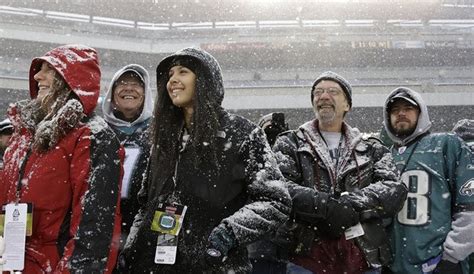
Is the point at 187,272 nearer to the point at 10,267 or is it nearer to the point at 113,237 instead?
the point at 113,237

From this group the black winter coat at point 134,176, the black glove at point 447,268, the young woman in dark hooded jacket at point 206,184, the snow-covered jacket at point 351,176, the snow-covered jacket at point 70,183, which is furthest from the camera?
the black glove at point 447,268

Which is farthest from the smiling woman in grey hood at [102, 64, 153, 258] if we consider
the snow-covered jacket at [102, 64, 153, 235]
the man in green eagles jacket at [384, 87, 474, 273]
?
the man in green eagles jacket at [384, 87, 474, 273]

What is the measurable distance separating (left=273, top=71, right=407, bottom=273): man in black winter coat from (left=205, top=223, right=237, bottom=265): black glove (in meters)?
0.68

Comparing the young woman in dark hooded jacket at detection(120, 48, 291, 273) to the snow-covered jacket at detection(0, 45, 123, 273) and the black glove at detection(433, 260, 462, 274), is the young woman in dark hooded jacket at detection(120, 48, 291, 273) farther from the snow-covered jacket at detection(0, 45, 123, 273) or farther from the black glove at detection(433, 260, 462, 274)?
the black glove at detection(433, 260, 462, 274)

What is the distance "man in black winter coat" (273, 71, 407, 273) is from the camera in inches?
94.0

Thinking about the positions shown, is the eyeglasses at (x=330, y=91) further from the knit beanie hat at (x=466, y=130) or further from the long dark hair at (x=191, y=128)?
the knit beanie hat at (x=466, y=130)

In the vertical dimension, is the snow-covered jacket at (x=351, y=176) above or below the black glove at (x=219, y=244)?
above

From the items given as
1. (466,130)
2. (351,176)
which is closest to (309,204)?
(351,176)

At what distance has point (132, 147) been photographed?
251 centimetres

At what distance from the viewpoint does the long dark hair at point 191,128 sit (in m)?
1.96

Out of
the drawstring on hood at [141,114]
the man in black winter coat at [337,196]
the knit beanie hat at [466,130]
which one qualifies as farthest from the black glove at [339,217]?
the knit beanie hat at [466,130]

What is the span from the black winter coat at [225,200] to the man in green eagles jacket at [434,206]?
110cm

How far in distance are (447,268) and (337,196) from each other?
75 centimetres

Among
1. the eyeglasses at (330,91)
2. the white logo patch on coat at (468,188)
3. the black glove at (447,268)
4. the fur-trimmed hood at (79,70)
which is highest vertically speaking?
the eyeglasses at (330,91)
